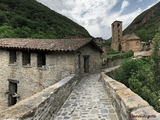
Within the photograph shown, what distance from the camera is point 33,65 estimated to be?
1002 centimetres

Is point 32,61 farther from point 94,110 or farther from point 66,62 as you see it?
point 94,110

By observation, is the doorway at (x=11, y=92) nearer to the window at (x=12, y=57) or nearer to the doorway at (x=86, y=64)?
the window at (x=12, y=57)

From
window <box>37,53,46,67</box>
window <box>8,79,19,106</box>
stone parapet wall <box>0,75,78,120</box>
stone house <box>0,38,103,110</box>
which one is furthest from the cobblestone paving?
window <box>8,79,19,106</box>

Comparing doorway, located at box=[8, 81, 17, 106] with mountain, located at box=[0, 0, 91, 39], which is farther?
mountain, located at box=[0, 0, 91, 39]

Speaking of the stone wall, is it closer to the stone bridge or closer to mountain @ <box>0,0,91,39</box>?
the stone bridge

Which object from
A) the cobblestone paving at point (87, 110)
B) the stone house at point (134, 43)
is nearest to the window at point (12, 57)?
the cobblestone paving at point (87, 110)

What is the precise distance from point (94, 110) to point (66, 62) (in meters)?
5.65

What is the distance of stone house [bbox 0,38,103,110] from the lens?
369 inches

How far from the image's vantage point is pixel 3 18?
3503 cm

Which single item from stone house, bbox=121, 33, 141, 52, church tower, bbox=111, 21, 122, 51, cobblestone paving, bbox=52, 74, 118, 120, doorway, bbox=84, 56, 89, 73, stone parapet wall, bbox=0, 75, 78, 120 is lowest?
cobblestone paving, bbox=52, 74, 118, 120

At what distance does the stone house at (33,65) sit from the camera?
9367 millimetres

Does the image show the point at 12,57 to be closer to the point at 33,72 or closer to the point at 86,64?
the point at 33,72

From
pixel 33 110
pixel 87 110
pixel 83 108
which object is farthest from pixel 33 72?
pixel 33 110

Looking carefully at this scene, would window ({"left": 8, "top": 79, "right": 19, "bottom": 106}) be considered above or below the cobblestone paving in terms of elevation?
below
